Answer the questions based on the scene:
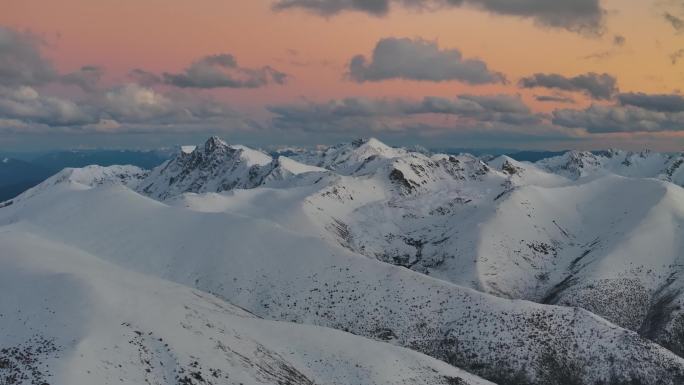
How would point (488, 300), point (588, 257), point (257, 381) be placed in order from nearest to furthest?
point (257, 381)
point (488, 300)
point (588, 257)

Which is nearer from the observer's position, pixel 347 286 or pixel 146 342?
pixel 146 342

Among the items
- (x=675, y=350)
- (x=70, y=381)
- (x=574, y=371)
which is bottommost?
(x=675, y=350)

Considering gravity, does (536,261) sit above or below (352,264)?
below

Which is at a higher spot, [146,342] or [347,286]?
[146,342]

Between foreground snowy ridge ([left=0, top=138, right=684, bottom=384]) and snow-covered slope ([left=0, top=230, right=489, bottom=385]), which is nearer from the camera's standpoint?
snow-covered slope ([left=0, top=230, right=489, bottom=385])

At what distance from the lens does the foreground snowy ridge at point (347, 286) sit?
136ft

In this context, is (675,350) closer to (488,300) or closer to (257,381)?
(488,300)

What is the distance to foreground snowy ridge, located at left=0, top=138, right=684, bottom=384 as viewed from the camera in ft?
136

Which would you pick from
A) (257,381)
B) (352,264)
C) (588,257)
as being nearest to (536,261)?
(588,257)

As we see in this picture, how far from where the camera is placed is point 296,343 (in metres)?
51.0

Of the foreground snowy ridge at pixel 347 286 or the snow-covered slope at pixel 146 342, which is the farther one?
the foreground snowy ridge at pixel 347 286

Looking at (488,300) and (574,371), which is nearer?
(574,371)

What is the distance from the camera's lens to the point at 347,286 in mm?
73812

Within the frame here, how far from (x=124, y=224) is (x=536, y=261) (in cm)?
8161
